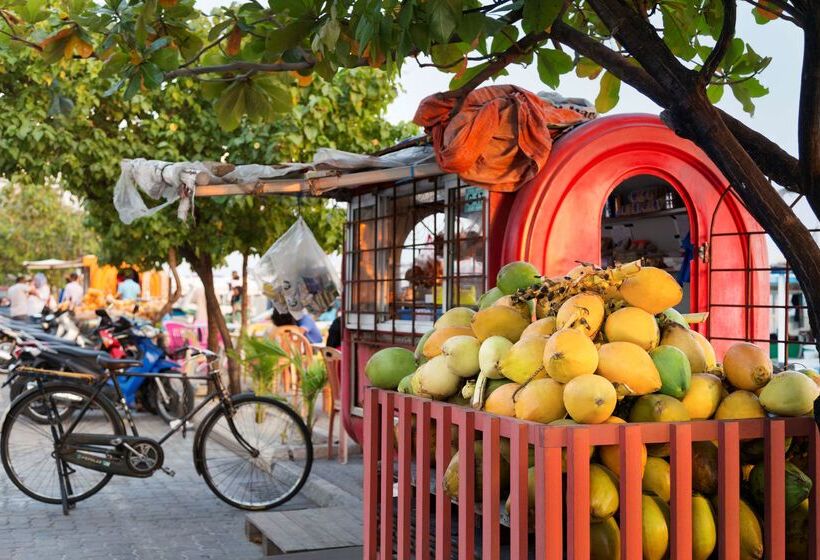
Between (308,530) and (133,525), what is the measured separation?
189cm

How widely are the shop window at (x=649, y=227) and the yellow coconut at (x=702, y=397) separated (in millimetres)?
4716

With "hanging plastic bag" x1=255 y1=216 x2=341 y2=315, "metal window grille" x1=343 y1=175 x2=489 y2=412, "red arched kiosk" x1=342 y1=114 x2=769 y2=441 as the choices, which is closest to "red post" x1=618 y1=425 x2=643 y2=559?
"red arched kiosk" x1=342 y1=114 x2=769 y2=441

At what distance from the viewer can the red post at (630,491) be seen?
2553 millimetres

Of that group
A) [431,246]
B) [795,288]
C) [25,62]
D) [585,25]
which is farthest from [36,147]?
[795,288]

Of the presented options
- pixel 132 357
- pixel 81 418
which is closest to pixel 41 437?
pixel 81 418

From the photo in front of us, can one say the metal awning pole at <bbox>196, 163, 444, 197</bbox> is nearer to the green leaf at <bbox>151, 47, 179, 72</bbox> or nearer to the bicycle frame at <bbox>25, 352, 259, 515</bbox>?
the bicycle frame at <bbox>25, 352, 259, 515</bbox>

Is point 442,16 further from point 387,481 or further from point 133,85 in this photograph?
point 133,85

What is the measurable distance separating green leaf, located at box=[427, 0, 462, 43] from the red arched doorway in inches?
129

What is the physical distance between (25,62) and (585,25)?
948 cm

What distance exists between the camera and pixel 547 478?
8.18 ft

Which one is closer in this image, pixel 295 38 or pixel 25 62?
pixel 295 38

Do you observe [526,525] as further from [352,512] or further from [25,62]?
[25,62]

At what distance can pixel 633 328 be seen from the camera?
9.37ft

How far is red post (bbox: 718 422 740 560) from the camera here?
270 centimetres
